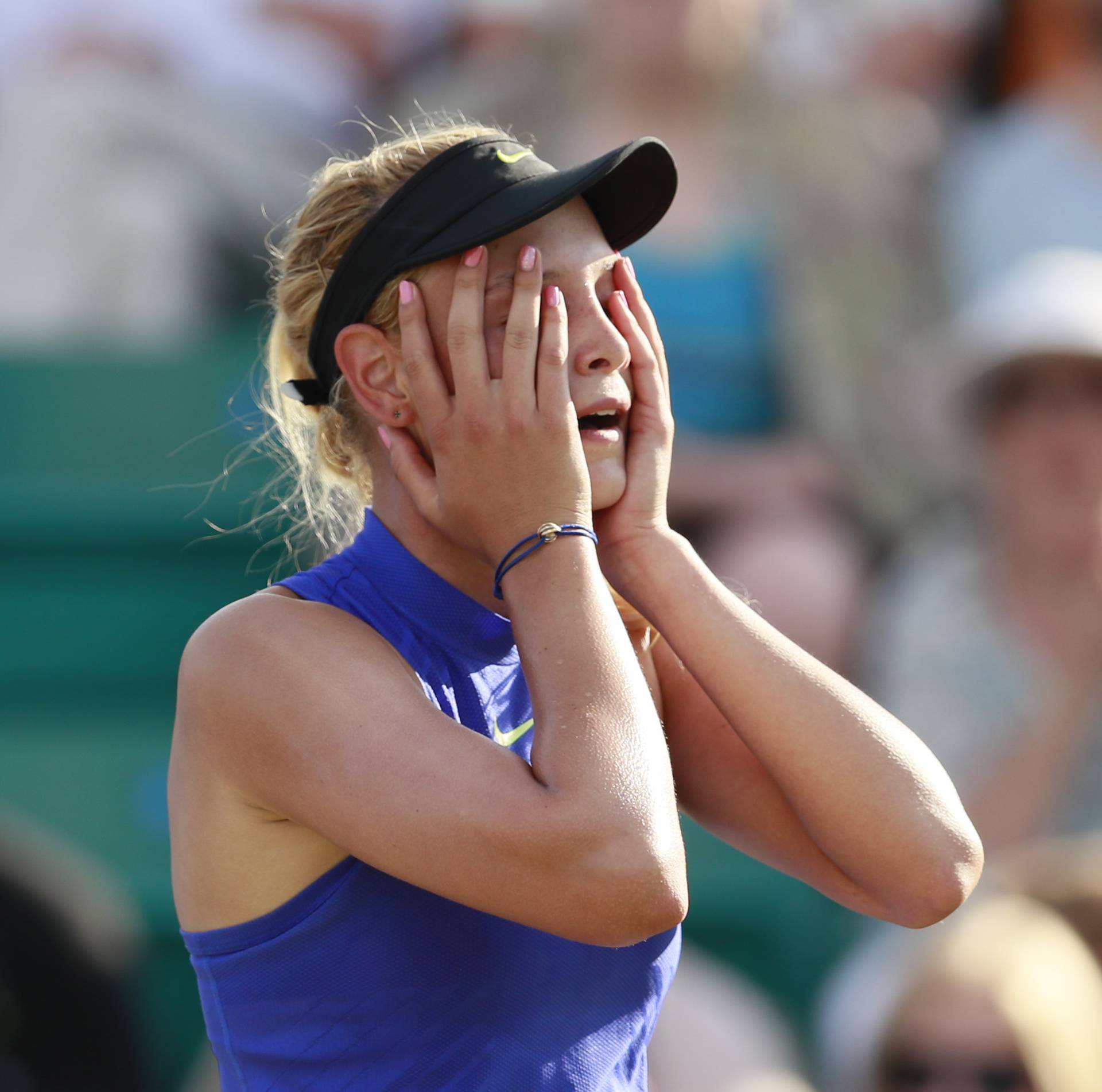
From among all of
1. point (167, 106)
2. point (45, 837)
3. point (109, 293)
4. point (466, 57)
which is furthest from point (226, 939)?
point (466, 57)

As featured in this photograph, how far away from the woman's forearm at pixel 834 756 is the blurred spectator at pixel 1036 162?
3.35 metres

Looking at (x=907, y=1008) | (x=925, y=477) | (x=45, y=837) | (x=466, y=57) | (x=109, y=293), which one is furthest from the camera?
(x=466, y=57)

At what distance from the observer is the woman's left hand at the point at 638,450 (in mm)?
1718

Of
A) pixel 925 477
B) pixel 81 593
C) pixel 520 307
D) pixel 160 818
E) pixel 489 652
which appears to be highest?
pixel 520 307

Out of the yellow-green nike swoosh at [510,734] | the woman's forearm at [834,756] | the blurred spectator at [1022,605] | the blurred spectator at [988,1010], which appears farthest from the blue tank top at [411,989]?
the blurred spectator at [1022,605]

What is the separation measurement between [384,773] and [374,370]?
482 millimetres

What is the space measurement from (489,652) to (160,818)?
2.68 metres

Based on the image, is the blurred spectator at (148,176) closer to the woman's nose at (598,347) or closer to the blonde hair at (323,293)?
the blonde hair at (323,293)

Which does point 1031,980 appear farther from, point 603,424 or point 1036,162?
point 1036,162

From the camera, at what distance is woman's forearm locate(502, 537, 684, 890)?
1.44 m

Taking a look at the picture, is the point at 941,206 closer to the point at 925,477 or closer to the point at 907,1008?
the point at 925,477

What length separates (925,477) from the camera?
14.6 ft

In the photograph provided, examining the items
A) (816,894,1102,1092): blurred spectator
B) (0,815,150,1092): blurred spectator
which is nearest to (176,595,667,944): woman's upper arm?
(816,894,1102,1092): blurred spectator

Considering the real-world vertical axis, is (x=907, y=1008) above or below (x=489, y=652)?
below
